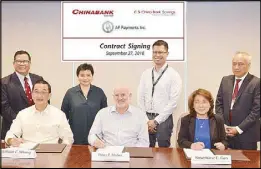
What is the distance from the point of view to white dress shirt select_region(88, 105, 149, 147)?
315 cm

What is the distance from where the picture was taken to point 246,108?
12.0 feet

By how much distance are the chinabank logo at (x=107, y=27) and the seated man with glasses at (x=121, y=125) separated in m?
2.56

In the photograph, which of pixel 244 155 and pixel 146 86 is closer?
pixel 244 155

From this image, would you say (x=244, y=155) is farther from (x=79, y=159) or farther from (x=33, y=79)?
(x=33, y=79)

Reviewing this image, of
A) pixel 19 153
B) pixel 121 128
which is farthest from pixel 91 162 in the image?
pixel 121 128

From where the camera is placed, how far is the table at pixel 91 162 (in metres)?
2.25

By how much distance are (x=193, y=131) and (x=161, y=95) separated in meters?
1.13

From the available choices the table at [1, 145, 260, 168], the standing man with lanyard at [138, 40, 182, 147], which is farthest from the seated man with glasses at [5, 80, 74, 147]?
the standing man with lanyard at [138, 40, 182, 147]

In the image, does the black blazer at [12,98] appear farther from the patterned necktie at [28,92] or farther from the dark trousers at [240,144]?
the dark trousers at [240,144]

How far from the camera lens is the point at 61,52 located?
5.70 m

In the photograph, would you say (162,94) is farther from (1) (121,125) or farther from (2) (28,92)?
(2) (28,92)

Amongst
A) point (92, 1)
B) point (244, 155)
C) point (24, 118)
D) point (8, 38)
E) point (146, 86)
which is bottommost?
point (244, 155)

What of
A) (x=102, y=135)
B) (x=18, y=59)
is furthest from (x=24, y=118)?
(x=18, y=59)

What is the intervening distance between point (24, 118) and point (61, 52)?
259 centimetres
